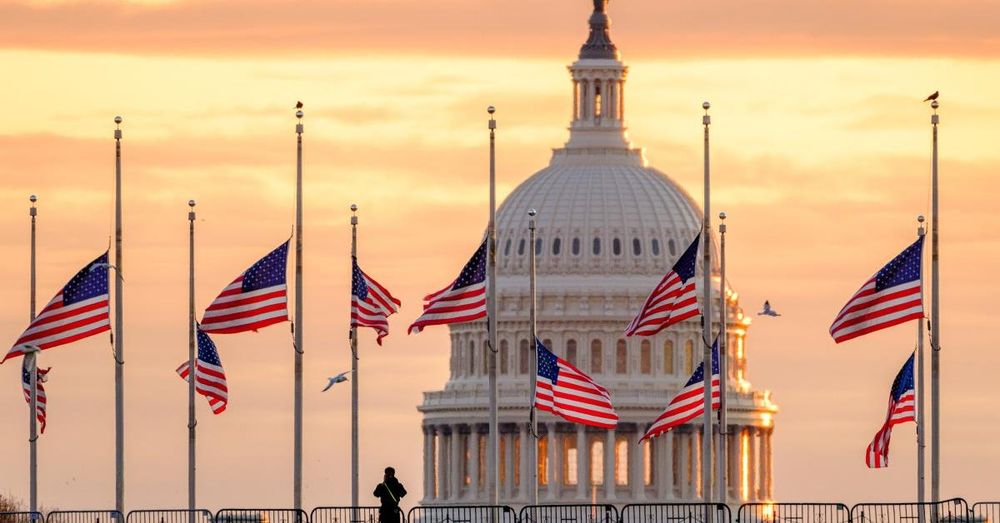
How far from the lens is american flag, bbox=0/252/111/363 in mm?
184125

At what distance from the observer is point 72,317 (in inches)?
7279

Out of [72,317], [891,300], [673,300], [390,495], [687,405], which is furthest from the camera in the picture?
[687,405]

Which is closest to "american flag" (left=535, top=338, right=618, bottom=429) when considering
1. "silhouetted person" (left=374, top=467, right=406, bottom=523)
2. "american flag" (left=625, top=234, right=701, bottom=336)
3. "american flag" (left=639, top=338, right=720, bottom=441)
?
"american flag" (left=625, top=234, right=701, bottom=336)

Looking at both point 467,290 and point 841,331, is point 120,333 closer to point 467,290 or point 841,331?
point 467,290

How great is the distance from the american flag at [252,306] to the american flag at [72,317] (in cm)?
387

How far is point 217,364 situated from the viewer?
193750 mm

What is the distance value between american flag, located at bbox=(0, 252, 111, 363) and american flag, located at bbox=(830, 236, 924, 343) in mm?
23611

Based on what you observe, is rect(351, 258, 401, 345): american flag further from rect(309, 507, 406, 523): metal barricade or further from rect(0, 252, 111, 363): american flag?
rect(0, 252, 111, 363): american flag

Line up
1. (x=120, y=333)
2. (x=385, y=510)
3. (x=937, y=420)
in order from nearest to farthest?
(x=385, y=510) < (x=937, y=420) < (x=120, y=333)

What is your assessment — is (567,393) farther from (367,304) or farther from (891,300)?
(891,300)

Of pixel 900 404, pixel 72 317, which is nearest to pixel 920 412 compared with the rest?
pixel 900 404

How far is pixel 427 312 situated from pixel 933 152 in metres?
18.1

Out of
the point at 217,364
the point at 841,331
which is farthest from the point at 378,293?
the point at 841,331

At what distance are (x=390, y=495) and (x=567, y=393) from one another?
101ft
